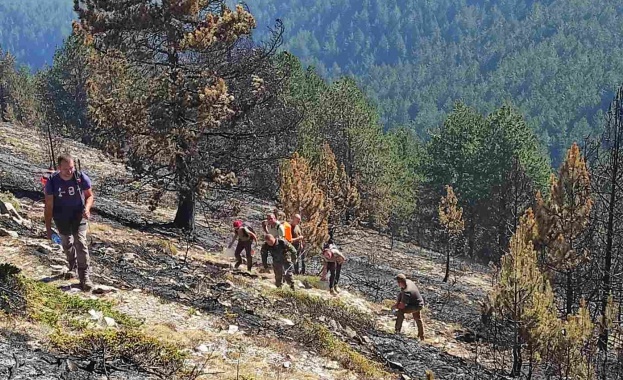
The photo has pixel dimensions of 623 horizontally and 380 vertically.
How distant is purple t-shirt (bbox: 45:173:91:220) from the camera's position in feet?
25.7

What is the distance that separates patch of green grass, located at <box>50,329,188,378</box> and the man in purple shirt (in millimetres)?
1476

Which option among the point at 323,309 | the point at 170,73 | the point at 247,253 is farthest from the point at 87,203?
the point at 170,73

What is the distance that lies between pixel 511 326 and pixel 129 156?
9883 millimetres

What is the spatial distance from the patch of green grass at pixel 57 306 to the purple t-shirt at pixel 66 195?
0.92 meters

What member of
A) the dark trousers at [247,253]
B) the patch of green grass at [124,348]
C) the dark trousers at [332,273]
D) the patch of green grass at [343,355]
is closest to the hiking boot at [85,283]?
the patch of green grass at [124,348]

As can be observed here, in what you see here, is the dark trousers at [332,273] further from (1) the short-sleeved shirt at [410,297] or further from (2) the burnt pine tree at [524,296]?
(2) the burnt pine tree at [524,296]

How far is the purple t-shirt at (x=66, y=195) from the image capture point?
782 centimetres

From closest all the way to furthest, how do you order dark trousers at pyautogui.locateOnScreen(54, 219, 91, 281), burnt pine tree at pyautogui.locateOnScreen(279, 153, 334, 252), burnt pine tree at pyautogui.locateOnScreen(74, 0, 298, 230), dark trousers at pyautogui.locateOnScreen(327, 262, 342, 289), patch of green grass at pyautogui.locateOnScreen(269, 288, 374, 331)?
1. dark trousers at pyautogui.locateOnScreen(54, 219, 91, 281)
2. patch of green grass at pyautogui.locateOnScreen(269, 288, 374, 331)
3. burnt pine tree at pyautogui.locateOnScreen(74, 0, 298, 230)
4. dark trousers at pyautogui.locateOnScreen(327, 262, 342, 289)
5. burnt pine tree at pyautogui.locateOnScreen(279, 153, 334, 252)

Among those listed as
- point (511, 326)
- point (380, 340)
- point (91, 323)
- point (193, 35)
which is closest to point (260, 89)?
point (193, 35)

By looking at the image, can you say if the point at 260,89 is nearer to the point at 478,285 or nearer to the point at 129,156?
the point at 129,156

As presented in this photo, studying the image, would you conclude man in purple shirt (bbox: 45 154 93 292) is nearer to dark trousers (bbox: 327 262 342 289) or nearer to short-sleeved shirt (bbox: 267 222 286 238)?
short-sleeved shirt (bbox: 267 222 286 238)

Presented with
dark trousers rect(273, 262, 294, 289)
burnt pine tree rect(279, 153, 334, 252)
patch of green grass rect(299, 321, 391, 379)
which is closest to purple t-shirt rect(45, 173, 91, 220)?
patch of green grass rect(299, 321, 391, 379)

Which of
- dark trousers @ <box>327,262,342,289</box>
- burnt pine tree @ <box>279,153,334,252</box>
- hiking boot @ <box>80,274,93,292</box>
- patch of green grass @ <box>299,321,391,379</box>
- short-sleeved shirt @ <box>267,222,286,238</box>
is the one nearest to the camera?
hiking boot @ <box>80,274,93,292</box>

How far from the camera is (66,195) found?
7.88m
